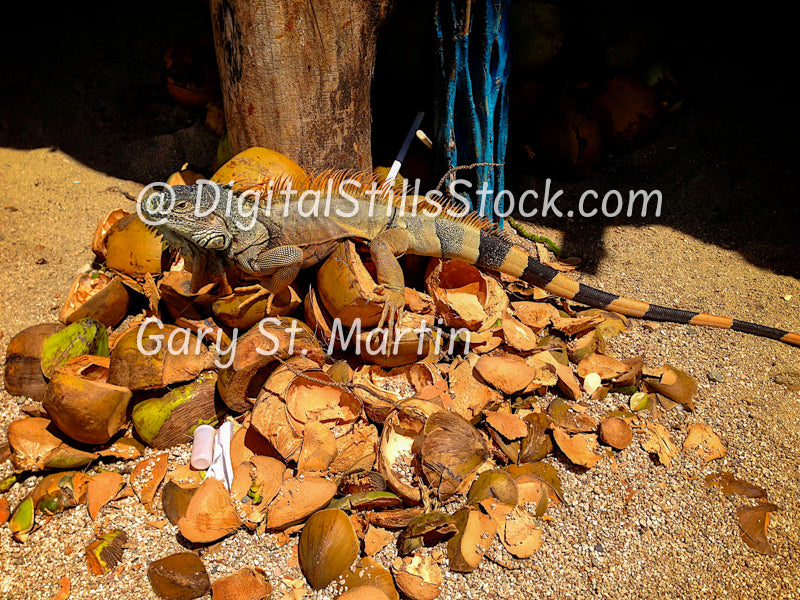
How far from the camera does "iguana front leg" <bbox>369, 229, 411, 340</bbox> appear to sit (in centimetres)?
238

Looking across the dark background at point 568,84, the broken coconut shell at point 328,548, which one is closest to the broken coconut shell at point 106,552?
the broken coconut shell at point 328,548

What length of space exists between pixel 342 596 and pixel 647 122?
3647mm

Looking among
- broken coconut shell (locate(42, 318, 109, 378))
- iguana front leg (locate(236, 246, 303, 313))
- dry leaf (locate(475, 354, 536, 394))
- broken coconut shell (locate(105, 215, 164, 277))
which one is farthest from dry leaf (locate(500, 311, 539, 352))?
broken coconut shell (locate(42, 318, 109, 378))

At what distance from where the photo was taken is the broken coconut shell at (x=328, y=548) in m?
1.78

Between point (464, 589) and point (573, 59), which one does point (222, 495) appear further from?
point (573, 59)

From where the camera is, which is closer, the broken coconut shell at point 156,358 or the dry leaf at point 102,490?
the dry leaf at point 102,490

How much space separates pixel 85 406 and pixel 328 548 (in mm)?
1098

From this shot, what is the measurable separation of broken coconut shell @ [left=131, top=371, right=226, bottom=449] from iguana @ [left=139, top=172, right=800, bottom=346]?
542 millimetres

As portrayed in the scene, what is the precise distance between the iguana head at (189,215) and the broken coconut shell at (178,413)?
0.59 metres

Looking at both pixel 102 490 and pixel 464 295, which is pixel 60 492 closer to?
pixel 102 490

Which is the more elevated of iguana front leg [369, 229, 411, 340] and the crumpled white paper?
iguana front leg [369, 229, 411, 340]

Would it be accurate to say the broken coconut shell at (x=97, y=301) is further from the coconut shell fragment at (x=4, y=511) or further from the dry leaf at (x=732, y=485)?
the dry leaf at (x=732, y=485)

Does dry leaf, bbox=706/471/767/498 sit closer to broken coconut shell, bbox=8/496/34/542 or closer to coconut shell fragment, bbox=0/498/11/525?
broken coconut shell, bbox=8/496/34/542

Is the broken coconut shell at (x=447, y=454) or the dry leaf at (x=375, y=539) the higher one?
the broken coconut shell at (x=447, y=454)
